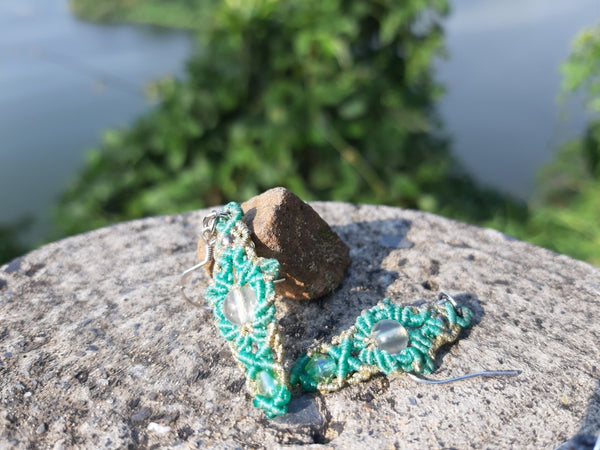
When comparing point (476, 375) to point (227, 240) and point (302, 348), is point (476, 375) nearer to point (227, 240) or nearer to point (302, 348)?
point (302, 348)

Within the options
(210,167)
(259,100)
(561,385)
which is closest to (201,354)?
(561,385)

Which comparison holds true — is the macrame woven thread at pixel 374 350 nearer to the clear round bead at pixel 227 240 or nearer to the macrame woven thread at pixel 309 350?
the macrame woven thread at pixel 309 350

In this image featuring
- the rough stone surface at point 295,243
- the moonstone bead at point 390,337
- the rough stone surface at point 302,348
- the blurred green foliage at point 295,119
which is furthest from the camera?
the blurred green foliage at point 295,119

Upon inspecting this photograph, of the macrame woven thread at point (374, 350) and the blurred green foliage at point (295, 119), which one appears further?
the blurred green foliage at point (295, 119)

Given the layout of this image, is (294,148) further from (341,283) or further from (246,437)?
(246,437)

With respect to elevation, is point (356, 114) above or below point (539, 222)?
above

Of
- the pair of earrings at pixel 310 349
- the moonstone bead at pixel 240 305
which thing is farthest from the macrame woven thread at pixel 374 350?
the moonstone bead at pixel 240 305

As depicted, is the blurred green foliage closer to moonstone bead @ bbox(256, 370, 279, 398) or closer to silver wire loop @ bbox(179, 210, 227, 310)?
silver wire loop @ bbox(179, 210, 227, 310)
